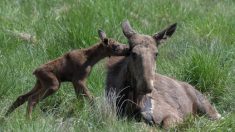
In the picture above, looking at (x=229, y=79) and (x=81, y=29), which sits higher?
(x=81, y=29)

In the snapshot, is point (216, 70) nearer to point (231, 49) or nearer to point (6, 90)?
point (231, 49)

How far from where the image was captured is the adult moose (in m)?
8.23

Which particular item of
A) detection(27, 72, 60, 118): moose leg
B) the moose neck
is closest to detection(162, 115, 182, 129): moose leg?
the moose neck

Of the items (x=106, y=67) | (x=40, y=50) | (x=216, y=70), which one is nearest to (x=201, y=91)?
(x=216, y=70)

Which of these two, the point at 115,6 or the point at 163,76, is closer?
the point at 163,76

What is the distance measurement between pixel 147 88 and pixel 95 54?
886 millimetres

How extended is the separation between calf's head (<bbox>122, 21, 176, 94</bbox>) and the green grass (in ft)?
1.55

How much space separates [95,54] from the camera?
861cm

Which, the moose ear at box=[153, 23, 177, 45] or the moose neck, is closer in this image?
the moose neck

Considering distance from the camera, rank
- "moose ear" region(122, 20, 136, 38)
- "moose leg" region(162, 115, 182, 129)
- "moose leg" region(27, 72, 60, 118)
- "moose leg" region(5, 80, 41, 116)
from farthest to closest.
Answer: "moose ear" region(122, 20, 136, 38), "moose leg" region(162, 115, 182, 129), "moose leg" region(5, 80, 41, 116), "moose leg" region(27, 72, 60, 118)

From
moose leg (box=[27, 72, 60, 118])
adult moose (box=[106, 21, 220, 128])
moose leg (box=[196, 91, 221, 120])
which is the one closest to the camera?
adult moose (box=[106, 21, 220, 128])

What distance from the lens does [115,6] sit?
488 inches

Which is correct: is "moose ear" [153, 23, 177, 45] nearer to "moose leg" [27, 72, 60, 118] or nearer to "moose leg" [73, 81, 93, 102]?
"moose leg" [73, 81, 93, 102]

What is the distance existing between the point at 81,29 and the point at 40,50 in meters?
0.69
